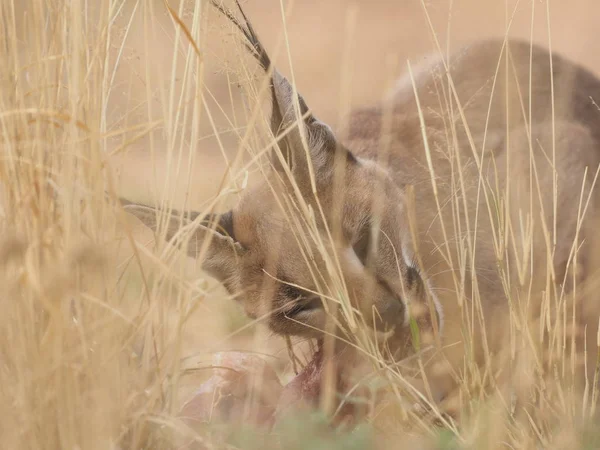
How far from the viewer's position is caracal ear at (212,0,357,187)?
2.19 m

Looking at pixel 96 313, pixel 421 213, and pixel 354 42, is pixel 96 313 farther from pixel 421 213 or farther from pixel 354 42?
pixel 354 42

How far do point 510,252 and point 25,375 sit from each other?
6.24 ft

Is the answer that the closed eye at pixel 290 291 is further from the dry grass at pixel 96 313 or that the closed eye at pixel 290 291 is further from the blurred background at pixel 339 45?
the blurred background at pixel 339 45

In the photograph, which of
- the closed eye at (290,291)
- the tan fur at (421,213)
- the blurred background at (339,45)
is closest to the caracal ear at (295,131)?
the tan fur at (421,213)

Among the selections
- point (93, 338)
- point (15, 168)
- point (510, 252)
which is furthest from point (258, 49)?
point (510, 252)

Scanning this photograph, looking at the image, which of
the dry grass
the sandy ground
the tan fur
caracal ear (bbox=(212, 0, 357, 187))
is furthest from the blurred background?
the dry grass

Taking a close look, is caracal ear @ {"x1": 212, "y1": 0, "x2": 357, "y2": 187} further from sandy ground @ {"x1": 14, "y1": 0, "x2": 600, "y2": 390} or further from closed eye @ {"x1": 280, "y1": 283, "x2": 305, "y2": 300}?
sandy ground @ {"x1": 14, "y1": 0, "x2": 600, "y2": 390}

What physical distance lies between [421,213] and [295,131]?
83cm

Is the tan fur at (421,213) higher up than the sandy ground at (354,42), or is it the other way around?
the sandy ground at (354,42)

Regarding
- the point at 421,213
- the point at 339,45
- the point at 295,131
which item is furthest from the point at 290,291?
the point at 339,45

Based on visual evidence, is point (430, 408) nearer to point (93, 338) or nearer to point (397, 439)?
point (397, 439)

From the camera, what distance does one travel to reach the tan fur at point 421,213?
7.96 feet

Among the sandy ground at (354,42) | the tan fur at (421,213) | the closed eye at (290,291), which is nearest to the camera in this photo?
the tan fur at (421,213)

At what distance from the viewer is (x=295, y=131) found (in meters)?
2.45
